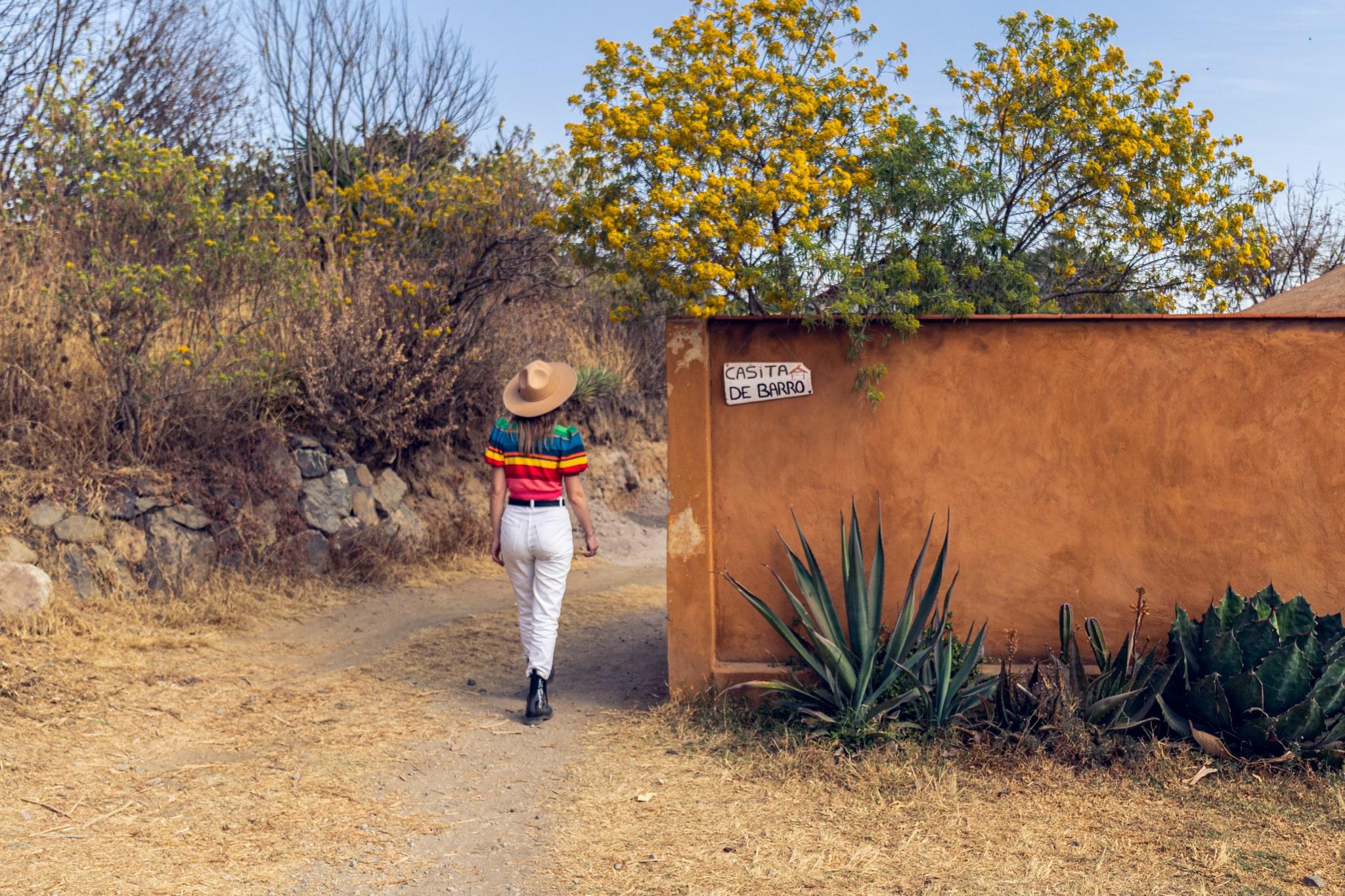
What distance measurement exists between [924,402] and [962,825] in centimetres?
228

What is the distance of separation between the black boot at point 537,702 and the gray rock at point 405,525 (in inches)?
188

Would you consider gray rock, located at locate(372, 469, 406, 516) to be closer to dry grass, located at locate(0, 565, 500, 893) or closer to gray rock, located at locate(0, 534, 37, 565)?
dry grass, located at locate(0, 565, 500, 893)

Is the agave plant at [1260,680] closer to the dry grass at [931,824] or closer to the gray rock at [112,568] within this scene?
the dry grass at [931,824]

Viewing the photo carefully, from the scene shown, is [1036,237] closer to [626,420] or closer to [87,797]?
[87,797]

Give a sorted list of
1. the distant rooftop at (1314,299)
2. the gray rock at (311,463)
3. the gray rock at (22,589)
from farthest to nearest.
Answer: the gray rock at (311,463)
the gray rock at (22,589)
the distant rooftop at (1314,299)

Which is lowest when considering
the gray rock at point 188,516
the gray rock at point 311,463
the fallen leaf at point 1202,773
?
the fallen leaf at point 1202,773

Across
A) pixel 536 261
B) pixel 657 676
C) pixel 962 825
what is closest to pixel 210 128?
pixel 536 261

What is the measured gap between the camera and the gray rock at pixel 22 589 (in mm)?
7438

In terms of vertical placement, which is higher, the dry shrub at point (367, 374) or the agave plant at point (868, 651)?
the dry shrub at point (367, 374)

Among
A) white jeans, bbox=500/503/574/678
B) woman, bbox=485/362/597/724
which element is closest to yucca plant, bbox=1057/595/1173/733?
woman, bbox=485/362/597/724

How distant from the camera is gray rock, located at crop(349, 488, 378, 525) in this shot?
34.8 feet

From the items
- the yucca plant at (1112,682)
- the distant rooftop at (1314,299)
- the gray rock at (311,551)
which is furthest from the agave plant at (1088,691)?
the gray rock at (311,551)

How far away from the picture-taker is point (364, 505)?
10750mm

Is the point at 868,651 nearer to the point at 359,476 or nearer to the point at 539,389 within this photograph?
the point at 539,389
